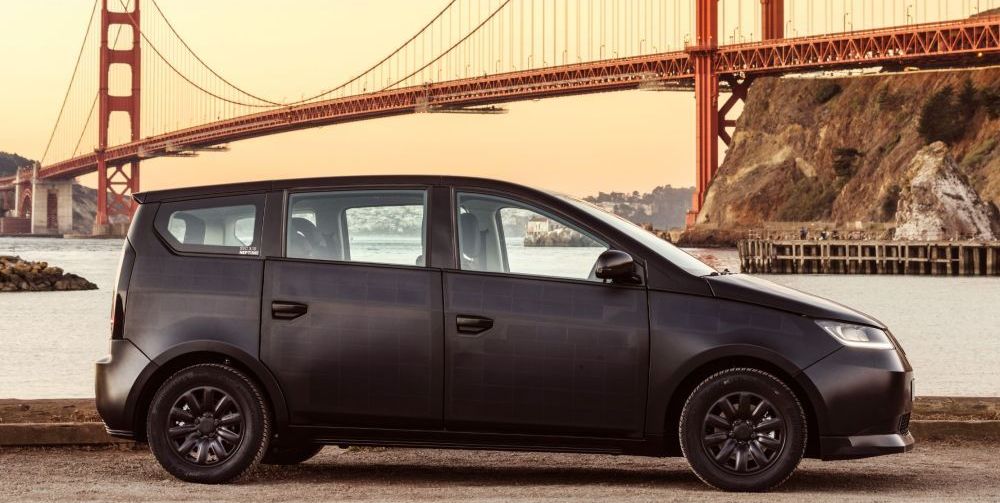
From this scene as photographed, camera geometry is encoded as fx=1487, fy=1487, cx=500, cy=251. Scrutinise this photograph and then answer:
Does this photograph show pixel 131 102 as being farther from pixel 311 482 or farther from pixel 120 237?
pixel 311 482

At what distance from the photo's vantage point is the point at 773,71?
8925cm

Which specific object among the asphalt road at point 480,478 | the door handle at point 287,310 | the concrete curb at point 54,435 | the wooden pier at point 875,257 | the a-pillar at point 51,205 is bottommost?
the asphalt road at point 480,478

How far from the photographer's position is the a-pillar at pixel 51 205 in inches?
4946

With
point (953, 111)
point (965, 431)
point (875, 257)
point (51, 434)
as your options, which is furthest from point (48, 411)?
point (953, 111)

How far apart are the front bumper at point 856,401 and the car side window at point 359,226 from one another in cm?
197

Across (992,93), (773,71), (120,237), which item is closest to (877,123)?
(992,93)

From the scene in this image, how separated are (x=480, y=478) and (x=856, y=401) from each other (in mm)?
1918

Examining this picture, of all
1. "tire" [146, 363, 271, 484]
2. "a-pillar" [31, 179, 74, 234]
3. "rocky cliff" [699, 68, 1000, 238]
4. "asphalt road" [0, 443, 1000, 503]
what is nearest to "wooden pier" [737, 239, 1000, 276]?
"rocky cliff" [699, 68, 1000, 238]

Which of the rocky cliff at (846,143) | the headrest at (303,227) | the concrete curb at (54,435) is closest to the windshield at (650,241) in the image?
the headrest at (303,227)

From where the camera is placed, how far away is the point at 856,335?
695 centimetres

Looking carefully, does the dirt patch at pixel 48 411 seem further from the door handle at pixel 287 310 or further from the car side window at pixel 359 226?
the car side window at pixel 359 226

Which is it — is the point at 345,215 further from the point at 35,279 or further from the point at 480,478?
the point at 35,279

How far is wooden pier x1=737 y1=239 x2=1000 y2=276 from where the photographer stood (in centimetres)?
7419

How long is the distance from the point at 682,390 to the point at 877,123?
101m
